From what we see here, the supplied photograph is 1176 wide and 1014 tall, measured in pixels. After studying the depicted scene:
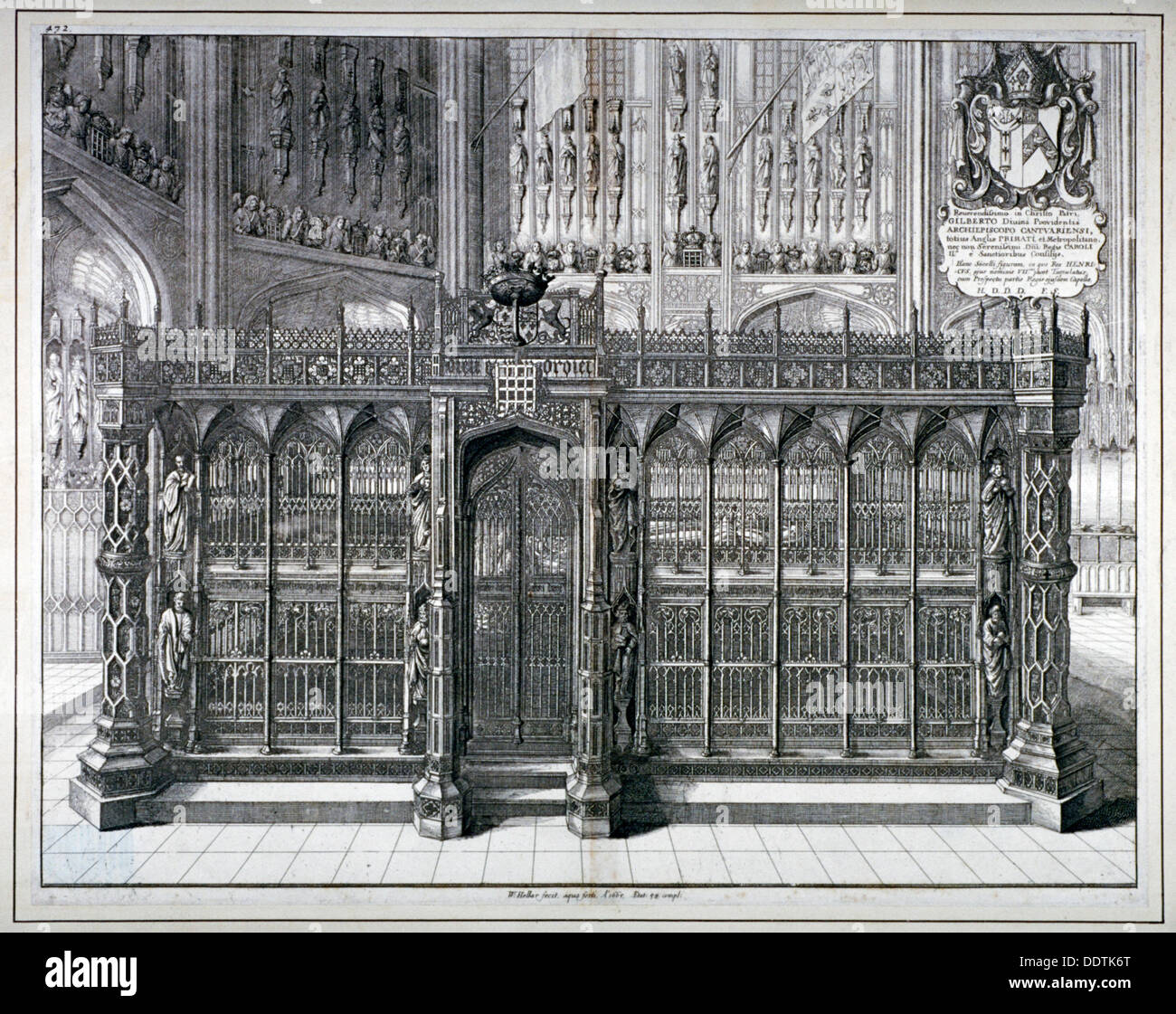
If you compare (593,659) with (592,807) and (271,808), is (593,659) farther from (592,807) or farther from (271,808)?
(271,808)

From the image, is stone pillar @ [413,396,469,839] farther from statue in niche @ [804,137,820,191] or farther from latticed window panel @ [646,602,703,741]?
statue in niche @ [804,137,820,191]

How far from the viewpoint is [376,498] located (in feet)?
17.7

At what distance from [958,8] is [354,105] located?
4572 mm

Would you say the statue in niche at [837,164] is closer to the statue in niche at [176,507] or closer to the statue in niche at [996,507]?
the statue in niche at [996,507]

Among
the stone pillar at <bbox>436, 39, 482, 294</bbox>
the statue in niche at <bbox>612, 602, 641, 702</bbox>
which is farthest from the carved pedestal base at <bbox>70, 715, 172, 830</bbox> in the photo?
the stone pillar at <bbox>436, 39, 482, 294</bbox>

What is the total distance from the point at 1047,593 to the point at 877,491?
1.24m

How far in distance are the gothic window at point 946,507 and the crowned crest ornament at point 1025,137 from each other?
158 cm

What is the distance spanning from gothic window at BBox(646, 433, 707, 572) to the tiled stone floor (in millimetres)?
1707

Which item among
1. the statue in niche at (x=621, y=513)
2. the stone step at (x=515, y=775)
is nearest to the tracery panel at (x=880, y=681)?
the statue in niche at (x=621, y=513)

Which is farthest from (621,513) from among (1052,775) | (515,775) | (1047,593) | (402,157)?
(402,157)

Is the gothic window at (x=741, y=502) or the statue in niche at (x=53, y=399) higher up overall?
the statue in niche at (x=53, y=399)

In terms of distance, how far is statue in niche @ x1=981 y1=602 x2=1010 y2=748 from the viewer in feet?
17.8

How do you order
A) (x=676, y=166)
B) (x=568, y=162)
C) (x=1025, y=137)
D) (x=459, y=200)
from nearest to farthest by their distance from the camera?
(x=1025, y=137), (x=676, y=166), (x=568, y=162), (x=459, y=200)

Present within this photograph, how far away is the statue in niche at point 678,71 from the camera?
525 centimetres
